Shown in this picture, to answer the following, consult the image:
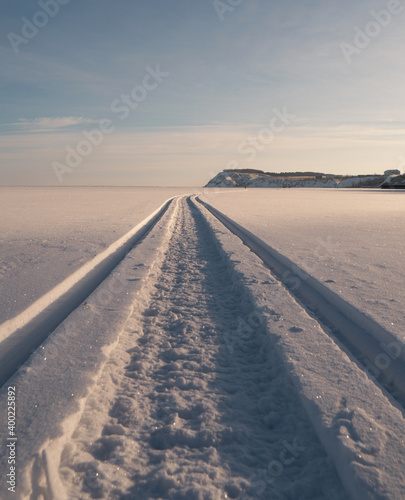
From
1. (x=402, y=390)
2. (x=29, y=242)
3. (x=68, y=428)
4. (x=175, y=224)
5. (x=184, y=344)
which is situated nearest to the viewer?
(x=68, y=428)

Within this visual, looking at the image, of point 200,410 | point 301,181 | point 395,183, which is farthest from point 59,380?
point 301,181

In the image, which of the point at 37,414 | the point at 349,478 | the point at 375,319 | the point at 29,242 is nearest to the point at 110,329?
the point at 37,414

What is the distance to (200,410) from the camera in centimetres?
199

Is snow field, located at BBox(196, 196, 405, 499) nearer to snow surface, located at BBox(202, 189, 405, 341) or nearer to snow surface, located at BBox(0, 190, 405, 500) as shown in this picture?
snow surface, located at BBox(0, 190, 405, 500)

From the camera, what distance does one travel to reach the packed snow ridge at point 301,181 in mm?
89925

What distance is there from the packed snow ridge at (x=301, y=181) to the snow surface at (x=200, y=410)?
66023mm

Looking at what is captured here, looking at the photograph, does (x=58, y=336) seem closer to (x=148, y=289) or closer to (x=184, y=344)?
(x=184, y=344)

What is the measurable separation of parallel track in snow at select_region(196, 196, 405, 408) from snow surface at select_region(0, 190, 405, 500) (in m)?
0.12

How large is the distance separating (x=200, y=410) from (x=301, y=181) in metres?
131

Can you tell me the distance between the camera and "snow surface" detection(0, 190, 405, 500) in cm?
153

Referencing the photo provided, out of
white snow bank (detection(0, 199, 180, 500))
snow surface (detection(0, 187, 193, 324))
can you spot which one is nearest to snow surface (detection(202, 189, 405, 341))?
white snow bank (detection(0, 199, 180, 500))

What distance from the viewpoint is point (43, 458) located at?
63.1 inches

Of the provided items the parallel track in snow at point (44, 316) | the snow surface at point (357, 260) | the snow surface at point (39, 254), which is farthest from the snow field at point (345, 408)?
the snow surface at point (39, 254)

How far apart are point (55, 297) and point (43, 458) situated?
7.75ft
